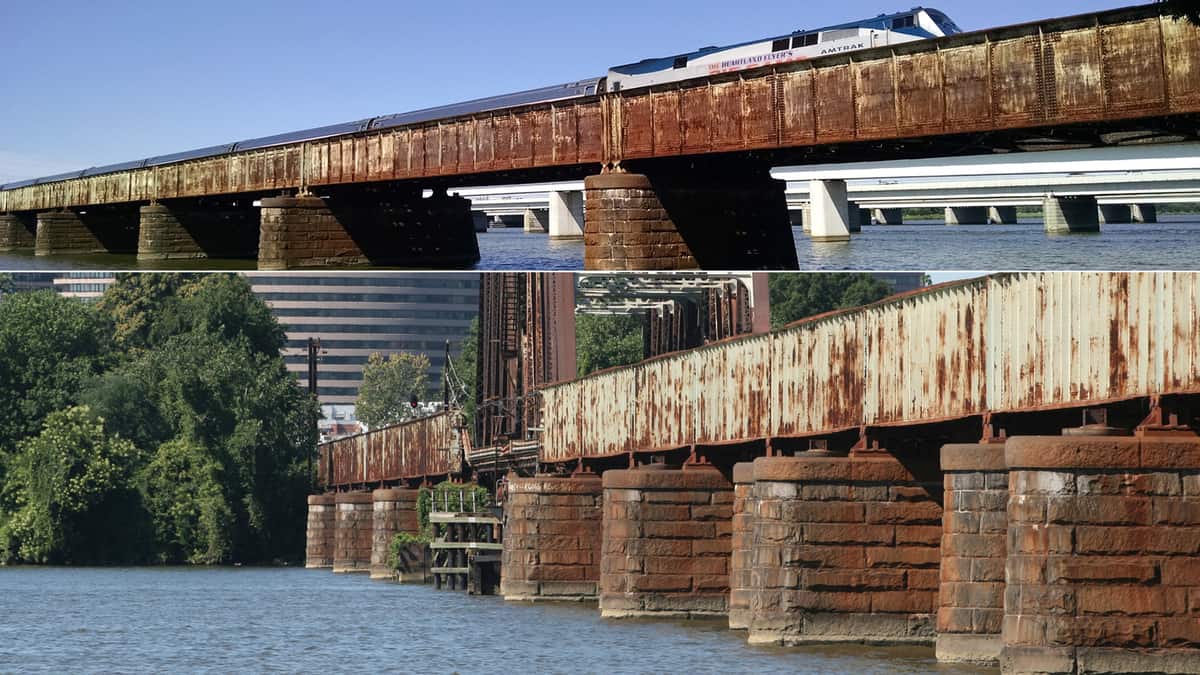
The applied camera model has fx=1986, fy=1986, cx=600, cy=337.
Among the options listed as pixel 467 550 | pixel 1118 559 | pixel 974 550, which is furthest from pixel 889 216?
pixel 1118 559

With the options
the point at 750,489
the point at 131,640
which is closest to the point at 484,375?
the point at 131,640

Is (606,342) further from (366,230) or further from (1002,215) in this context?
(366,230)

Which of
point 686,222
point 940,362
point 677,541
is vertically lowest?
point 677,541

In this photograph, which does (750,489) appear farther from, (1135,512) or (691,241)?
(1135,512)

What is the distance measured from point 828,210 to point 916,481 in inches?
2227

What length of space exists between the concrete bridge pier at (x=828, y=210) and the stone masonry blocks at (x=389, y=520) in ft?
73.8

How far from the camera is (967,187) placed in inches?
3765

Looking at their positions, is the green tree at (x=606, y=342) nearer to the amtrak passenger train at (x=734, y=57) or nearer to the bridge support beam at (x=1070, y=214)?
the bridge support beam at (x=1070, y=214)

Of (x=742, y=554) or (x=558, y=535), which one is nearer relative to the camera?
(x=742, y=554)

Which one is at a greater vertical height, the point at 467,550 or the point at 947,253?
the point at 947,253

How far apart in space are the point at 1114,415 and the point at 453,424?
188ft

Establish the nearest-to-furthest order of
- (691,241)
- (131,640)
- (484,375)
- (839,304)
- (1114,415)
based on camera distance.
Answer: (1114,415)
(691,241)
(131,640)
(484,375)
(839,304)

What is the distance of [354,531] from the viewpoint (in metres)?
106

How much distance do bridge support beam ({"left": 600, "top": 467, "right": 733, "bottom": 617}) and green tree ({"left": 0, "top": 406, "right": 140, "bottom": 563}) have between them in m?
65.7
